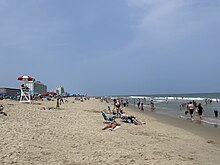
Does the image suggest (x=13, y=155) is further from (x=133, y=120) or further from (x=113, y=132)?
(x=133, y=120)

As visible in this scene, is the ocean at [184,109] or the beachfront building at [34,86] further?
the beachfront building at [34,86]

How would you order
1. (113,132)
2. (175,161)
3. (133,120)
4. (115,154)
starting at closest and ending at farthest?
(175,161), (115,154), (113,132), (133,120)

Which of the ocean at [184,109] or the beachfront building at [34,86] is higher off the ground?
the beachfront building at [34,86]

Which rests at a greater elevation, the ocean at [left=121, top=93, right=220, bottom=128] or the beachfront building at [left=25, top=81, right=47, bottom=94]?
the beachfront building at [left=25, top=81, right=47, bottom=94]

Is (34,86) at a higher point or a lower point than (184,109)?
higher

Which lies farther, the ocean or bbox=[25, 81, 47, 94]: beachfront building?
bbox=[25, 81, 47, 94]: beachfront building

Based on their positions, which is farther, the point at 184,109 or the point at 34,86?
the point at 184,109

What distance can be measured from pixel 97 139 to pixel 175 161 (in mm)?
3004

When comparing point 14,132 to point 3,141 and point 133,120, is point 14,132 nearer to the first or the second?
point 3,141

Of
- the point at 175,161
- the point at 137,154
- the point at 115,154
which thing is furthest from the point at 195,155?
the point at 115,154

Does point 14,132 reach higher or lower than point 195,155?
higher

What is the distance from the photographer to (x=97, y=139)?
26.5 ft

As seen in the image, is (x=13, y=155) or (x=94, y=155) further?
(x=94, y=155)

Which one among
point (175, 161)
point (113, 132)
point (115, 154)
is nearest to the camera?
point (175, 161)
